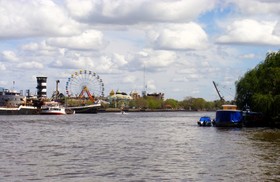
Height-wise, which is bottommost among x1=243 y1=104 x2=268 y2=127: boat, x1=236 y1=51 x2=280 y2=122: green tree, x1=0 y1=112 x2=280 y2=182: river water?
x1=0 y1=112 x2=280 y2=182: river water

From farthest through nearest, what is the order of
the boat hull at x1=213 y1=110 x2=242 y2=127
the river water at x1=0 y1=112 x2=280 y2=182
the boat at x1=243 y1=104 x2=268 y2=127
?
the boat at x1=243 y1=104 x2=268 y2=127
the boat hull at x1=213 y1=110 x2=242 y2=127
the river water at x1=0 y1=112 x2=280 y2=182

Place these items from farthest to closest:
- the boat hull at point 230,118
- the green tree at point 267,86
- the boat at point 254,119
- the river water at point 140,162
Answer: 1. the boat at point 254,119
2. the boat hull at point 230,118
3. the green tree at point 267,86
4. the river water at point 140,162

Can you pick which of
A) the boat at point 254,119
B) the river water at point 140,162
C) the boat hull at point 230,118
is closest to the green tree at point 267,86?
the boat at point 254,119

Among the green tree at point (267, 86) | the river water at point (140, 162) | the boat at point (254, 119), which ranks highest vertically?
the green tree at point (267, 86)

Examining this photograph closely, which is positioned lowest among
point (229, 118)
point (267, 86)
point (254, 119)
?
point (254, 119)

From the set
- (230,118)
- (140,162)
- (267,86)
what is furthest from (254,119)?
(140,162)

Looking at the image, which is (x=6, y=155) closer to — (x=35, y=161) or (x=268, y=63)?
(x=35, y=161)

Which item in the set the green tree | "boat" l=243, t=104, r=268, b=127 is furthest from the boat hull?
the green tree

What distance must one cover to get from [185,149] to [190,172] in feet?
67.9

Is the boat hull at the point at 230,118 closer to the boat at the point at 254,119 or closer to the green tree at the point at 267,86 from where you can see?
the boat at the point at 254,119

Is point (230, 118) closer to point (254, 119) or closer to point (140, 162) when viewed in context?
point (254, 119)

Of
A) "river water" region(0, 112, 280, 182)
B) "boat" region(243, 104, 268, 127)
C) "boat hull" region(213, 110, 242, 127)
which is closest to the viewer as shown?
"river water" region(0, 112, 280, 182)

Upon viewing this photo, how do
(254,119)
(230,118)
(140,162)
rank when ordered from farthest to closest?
1. (254,119)
2. (230,118)
3. (140,162)

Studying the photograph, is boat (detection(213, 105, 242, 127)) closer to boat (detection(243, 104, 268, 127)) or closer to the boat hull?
the boat hull
